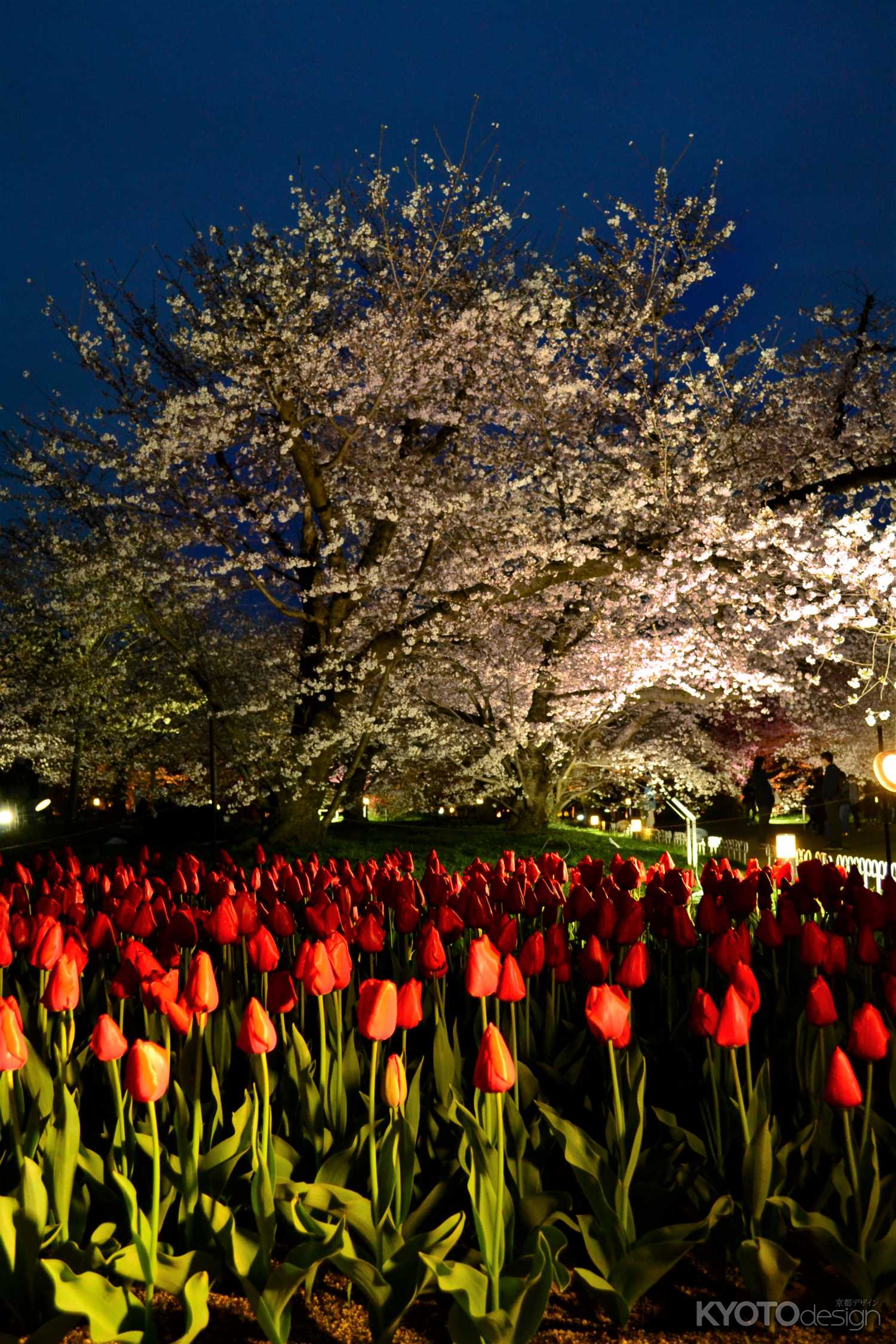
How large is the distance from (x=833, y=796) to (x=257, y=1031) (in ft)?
64.7

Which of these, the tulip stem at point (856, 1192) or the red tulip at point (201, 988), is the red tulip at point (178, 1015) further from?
the tulip stem at point (856, 1192)

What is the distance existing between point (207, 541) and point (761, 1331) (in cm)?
1438

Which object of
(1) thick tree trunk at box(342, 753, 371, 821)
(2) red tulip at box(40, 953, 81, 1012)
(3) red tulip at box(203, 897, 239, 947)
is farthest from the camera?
(1) thick tree trunk at box(342, 753, 371, 821)

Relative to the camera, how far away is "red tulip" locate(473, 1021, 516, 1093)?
2.55 meters

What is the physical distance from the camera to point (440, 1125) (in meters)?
3.25

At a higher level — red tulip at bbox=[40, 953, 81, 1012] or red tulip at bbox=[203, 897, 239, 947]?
red tulip at bbox=[203, 897, 239, 947]

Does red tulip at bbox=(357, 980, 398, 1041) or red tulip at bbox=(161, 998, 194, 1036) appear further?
red tulip at bbox=(161, 998, 194, 1036)

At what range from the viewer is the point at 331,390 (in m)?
16.6

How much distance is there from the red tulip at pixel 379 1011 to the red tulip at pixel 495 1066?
0.33 meters

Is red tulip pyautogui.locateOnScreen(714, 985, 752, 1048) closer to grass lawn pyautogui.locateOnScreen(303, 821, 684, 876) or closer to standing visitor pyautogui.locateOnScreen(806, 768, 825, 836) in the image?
grass lawn pyautogui.locateOnScreen(303, 821, 684, 876)

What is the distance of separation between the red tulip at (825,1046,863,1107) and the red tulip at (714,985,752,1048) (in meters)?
0.26

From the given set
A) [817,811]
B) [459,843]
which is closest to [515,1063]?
[459,843]

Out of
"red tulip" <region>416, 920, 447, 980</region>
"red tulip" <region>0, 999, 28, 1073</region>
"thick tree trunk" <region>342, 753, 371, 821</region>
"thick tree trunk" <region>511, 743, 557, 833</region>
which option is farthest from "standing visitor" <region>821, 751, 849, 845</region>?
"red tulip" <region>0, 999, 28, 1073</region>

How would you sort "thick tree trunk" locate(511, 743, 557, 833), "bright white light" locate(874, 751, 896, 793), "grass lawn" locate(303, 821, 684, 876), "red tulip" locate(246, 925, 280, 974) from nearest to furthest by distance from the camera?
1. "red tulip" locate(246, 925, 280, 974)
2. "bright white light" locate(874, 751, 896, 793)
3. "grass lawn" locate(303, 821, 684, 876)
4. "thick tree trunk" locate(511, 743, 557, 833)
